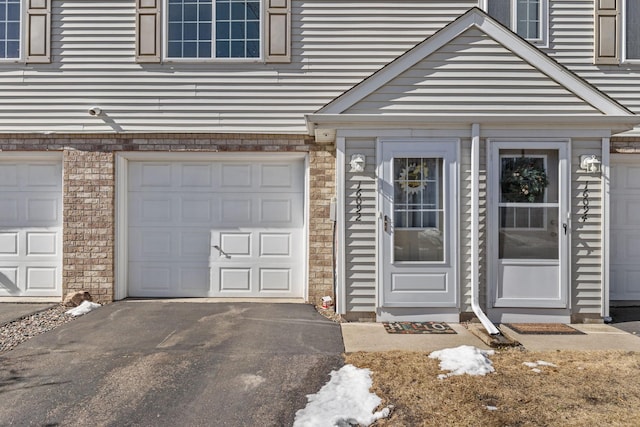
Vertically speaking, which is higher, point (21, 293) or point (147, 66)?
point (147, 66)

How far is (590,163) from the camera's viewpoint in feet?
16.4

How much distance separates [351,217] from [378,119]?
52.4 inches

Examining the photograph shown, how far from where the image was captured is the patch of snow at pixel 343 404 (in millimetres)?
2787

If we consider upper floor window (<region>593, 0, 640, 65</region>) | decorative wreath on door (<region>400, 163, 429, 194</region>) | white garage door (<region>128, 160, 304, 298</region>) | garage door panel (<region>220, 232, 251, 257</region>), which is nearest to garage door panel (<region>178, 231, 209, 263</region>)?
white garage door (<region>128, 160, 304, 298</region>)

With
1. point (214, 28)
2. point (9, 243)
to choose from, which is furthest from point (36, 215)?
point (214, 28)

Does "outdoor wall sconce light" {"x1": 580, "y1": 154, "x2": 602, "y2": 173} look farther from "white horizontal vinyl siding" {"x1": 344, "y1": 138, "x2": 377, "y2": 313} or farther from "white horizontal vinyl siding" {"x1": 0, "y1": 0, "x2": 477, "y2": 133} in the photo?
"white horizontal vinyl siding" {"x1": 0, "y1": 0, "x2": 477, "y2": 133}

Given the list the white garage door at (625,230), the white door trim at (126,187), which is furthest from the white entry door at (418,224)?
the white garage door at (625,230)

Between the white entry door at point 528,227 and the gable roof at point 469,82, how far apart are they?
59 centimetres

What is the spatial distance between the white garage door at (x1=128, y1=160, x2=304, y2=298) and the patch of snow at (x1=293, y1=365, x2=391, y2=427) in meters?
2.95

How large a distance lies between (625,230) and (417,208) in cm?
384

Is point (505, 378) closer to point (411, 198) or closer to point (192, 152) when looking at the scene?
point (411, 198)

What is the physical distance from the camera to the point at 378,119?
4.99m

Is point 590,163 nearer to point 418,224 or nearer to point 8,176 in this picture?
point 418,224

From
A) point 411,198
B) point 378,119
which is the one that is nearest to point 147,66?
point 378,119
